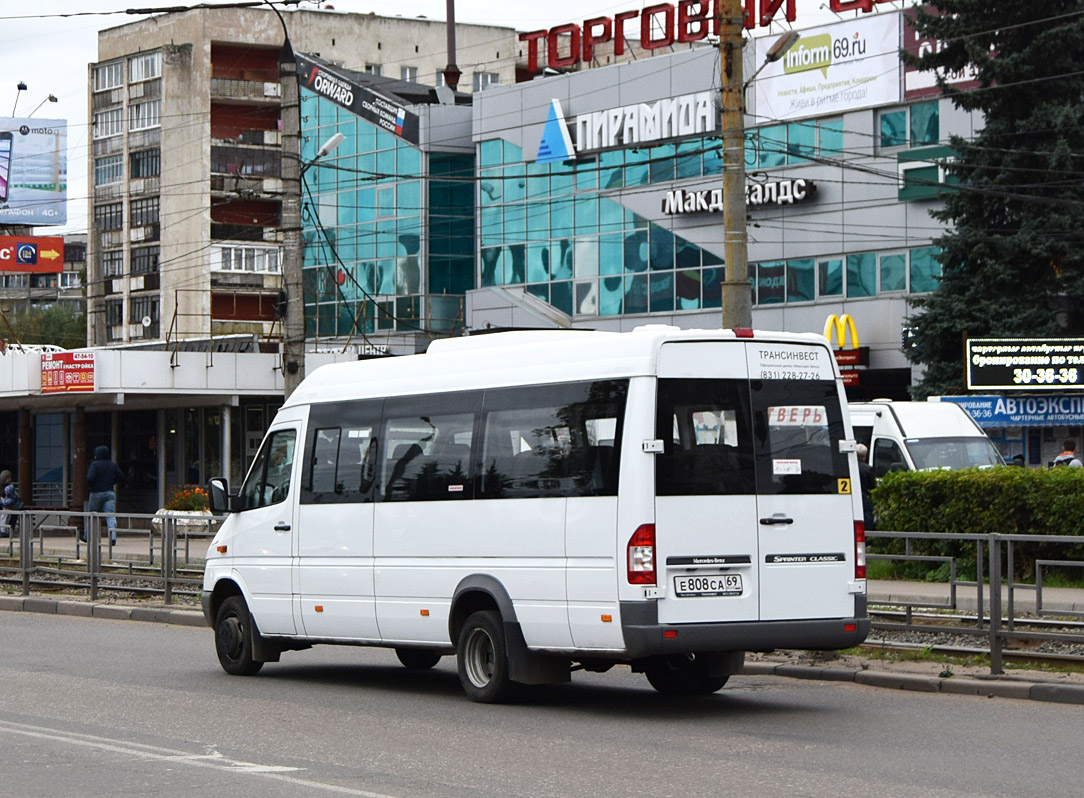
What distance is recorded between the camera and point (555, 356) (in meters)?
12.1

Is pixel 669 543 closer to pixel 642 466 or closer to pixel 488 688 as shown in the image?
pixel 642 466

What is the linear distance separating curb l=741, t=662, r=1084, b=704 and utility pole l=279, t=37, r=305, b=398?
44.4 ft

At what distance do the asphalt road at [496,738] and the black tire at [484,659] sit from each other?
0.45ft

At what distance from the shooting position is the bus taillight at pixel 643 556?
1110 centimetres

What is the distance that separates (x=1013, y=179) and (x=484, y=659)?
1059 inches

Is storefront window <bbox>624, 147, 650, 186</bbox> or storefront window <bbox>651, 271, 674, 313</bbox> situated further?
storefront window <bbox>624, 147, 650, 186</bbox>

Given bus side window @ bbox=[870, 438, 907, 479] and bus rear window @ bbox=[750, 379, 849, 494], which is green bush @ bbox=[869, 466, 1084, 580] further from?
bus rear window @ bbox=[750, 379, 849, 494]

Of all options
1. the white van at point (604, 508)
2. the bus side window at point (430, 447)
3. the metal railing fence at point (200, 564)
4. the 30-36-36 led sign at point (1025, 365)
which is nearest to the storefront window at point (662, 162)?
the 30-36-36 led sign at point (1025, 365)

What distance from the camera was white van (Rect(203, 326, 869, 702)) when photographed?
37.0 feet

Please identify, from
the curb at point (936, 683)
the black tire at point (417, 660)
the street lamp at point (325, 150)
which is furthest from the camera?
the street lamp at point (325, 150)

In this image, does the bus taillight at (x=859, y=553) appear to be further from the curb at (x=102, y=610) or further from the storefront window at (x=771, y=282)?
the storefront window at (x=771, y=282)

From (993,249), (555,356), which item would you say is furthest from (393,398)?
(993,249)

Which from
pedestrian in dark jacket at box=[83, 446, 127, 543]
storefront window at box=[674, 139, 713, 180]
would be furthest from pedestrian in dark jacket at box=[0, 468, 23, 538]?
storefront window at box=[674, 139, 713, 180]

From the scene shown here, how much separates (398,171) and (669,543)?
5035 cm
